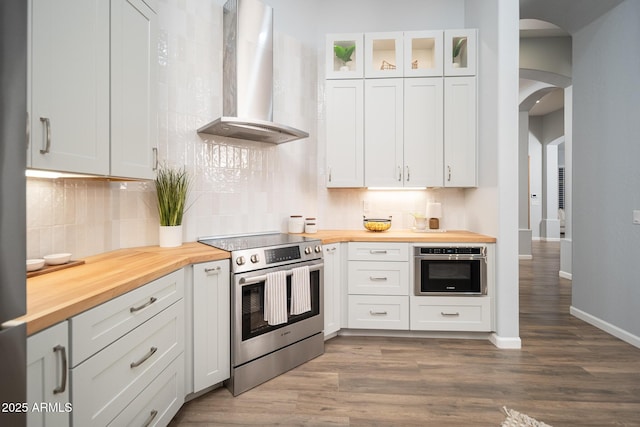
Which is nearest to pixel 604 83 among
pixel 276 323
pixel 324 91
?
pixel 324 91

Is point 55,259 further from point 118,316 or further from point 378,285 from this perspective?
point 378,285

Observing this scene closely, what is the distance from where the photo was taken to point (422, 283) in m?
2.96

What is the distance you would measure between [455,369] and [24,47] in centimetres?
287

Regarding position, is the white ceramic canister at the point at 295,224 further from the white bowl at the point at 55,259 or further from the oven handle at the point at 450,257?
the white bowl at the point at 55,259

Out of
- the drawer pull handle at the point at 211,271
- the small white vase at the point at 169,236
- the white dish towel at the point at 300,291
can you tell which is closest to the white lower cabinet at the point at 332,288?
the white dish towel at the point at 300,291

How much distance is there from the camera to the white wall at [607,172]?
9.45 ft

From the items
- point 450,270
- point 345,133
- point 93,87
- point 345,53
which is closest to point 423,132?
point 345,133

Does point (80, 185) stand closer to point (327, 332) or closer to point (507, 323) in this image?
point (327, 332)

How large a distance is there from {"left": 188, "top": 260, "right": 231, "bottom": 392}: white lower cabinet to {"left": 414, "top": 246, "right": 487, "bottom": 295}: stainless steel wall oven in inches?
A: 67.1

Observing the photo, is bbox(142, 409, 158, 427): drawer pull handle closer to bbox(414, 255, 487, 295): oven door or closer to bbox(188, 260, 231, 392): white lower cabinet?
bbox(188, 260, 231, 392): white lower cabinet

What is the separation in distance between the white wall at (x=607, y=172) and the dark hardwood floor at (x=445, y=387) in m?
0.42

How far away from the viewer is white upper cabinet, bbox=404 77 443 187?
129 inches

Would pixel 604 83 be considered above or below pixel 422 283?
above

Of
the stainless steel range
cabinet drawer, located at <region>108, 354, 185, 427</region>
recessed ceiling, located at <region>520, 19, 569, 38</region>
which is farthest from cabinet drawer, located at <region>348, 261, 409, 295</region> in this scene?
recessed ceiling, located at <region>520, 19, 569, 38</region>
